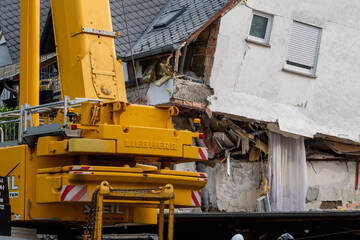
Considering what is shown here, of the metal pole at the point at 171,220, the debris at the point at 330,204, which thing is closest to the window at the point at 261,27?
the debris at the point at 330,204

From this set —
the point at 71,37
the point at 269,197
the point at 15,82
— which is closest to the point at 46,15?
the point at 15,82

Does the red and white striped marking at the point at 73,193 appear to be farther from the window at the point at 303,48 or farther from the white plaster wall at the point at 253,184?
the window at the point at 303,48

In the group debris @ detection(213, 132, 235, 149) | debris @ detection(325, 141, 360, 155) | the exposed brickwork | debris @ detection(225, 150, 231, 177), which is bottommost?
debris @ detection(225, 150, 231, 177)

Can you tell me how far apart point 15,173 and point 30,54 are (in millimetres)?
2838

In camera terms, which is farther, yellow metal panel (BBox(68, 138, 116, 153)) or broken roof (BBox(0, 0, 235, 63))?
broken roof (BBox(0, 0, 235, 63))

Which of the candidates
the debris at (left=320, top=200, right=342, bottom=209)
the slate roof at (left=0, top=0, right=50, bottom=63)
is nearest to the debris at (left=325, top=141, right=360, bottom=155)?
the debris at (left=320, top=200, right=342, bottom=209)

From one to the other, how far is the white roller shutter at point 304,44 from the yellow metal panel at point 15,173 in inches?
501

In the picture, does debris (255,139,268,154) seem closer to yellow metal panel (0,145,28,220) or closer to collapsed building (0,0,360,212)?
collapsed building (0,0,360,212)

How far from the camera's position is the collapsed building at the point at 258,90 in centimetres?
2489

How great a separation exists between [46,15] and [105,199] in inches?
680

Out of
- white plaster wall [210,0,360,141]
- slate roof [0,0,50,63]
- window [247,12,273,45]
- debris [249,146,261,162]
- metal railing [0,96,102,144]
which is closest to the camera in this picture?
metal railing [0,96,102,144]

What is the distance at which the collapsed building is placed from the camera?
24.9m

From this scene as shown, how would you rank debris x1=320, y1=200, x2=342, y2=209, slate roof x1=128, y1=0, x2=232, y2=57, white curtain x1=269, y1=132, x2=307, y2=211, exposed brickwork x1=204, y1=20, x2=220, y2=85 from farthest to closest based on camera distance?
1. debris x1=320, y1=200, x2=342, y2=209
2. white curtain x1=269, y1=132, x2=307, y2=211
3. exposed brickwork x1=204, y1=20, x2=220, y2=85
4. slate roof x1=128, y1=0, x2=232, y2=57

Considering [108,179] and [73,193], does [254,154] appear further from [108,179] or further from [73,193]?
[73,193]
